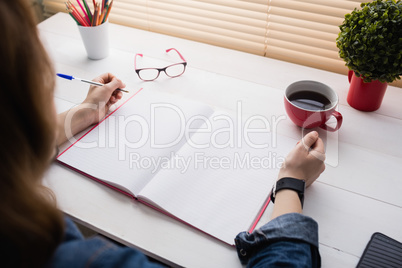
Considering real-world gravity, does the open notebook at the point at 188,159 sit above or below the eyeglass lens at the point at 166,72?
below

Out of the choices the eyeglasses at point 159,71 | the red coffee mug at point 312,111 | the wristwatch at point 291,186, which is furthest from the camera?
the eyeglasses at point 159,71

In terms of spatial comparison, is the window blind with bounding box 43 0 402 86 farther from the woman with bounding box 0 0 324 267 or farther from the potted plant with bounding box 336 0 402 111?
the woman with bounding box 0 0 324 267

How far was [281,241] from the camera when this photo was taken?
2.15 ft

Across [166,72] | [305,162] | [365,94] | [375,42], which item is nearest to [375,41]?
[375,42]

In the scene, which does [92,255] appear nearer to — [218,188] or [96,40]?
[218,188]

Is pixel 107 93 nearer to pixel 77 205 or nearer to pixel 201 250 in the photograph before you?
pixel 77 205

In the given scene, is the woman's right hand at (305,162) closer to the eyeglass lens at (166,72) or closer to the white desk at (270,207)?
the white desk at (270,207)

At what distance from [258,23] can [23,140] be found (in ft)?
3.03

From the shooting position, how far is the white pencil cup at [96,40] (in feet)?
3.68

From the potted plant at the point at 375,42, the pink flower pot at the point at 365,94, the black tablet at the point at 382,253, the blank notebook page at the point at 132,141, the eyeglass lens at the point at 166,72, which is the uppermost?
the potted plant at the point at 375,42

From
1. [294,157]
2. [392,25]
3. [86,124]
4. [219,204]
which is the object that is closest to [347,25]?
[392,25]

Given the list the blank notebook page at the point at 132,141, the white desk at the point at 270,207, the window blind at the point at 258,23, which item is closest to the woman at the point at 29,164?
the white desk at the point at 270,207

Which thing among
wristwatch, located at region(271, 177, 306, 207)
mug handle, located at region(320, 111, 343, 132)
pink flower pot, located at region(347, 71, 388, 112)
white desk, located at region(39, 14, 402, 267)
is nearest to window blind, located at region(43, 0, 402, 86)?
white desk, located at region(39, 14, 402, 267)

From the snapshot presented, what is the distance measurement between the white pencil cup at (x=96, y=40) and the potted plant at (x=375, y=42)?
651mm
